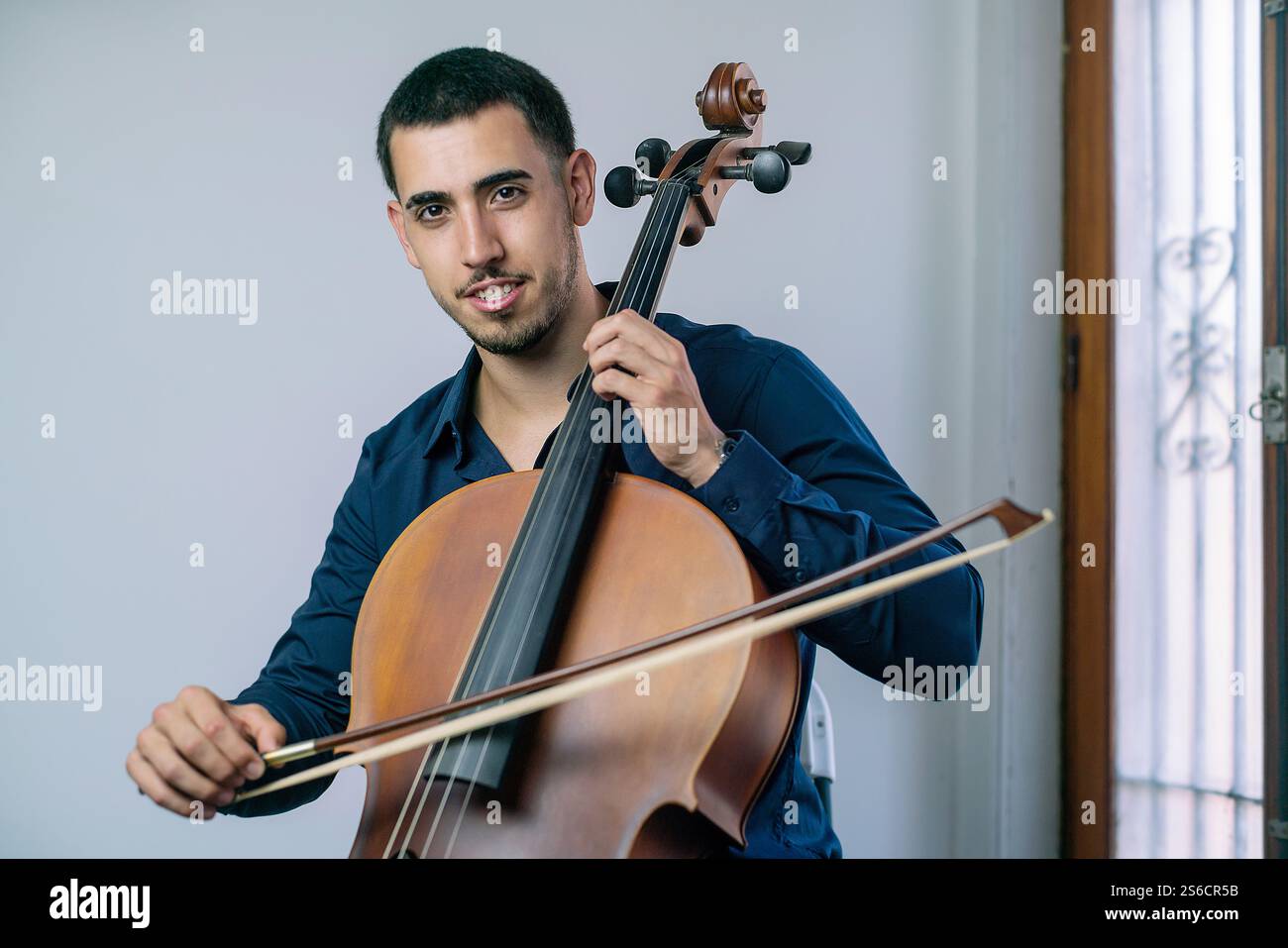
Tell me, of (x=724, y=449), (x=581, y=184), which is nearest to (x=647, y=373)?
(x=724, y=449)

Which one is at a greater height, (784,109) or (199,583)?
(784,109)

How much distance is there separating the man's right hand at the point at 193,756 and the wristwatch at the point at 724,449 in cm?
48

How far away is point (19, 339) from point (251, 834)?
98 centimetres

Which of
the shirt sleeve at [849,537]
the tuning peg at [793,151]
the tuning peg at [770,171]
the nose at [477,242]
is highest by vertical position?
the tuning peg at [793,151]

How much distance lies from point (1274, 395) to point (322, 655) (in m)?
1.38

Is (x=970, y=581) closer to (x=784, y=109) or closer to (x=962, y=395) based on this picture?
(x=962, y=395)

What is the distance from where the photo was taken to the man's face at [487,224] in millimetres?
1361

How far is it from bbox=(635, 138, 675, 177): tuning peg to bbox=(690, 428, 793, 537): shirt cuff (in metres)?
0.46

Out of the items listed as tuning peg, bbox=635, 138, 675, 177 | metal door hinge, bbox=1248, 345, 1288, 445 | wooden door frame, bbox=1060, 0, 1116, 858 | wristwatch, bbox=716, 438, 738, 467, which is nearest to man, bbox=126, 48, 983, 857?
wristwatch, bbox=716, 438, 738, 467

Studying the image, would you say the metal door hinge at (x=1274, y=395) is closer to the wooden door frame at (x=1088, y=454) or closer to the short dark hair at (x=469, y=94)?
the wooden door frame at (x=1088, y=454)

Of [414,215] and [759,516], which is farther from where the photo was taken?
[414,215]

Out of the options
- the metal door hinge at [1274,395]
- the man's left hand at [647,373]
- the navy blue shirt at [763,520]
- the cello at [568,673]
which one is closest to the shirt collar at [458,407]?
the navy blue shirt at [763,520]
